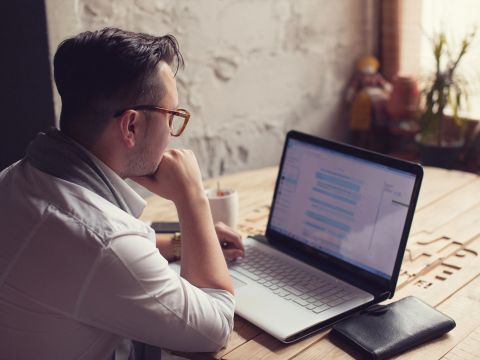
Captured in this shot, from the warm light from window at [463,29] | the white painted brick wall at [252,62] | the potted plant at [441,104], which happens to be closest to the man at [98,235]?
the white painted brick wall at [252,62]

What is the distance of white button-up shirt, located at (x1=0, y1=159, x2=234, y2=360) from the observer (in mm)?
873

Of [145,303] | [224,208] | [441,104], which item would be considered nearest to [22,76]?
[224,208]

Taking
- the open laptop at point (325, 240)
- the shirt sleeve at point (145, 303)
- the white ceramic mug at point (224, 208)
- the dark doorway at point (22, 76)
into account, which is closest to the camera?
the shirt sleeve at point (145, 303)

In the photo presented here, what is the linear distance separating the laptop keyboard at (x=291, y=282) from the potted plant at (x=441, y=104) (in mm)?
1570

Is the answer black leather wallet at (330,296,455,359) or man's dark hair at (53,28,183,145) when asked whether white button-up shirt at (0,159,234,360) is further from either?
black leather wallet at (330,296,455,359)

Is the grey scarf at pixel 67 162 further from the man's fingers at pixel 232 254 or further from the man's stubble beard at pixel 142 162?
the man's fingers at pixel 232 254

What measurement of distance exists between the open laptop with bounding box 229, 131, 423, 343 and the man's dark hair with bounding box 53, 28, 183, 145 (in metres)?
0.44

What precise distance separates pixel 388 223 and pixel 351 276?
0.47 feet

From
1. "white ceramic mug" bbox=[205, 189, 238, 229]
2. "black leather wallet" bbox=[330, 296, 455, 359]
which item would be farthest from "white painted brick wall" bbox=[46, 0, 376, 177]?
"black leather wallet" bbox=[330, 296, 455, 359]

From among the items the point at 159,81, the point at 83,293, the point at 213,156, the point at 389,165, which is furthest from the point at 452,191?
the point at 83,293

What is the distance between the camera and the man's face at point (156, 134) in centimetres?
102

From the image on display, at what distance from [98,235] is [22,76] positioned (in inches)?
40.8

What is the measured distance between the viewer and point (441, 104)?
2.61 meters

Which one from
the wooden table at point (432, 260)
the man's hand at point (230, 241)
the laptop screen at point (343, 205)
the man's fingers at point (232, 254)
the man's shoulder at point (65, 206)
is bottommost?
the wooden table at point (432, 260)
